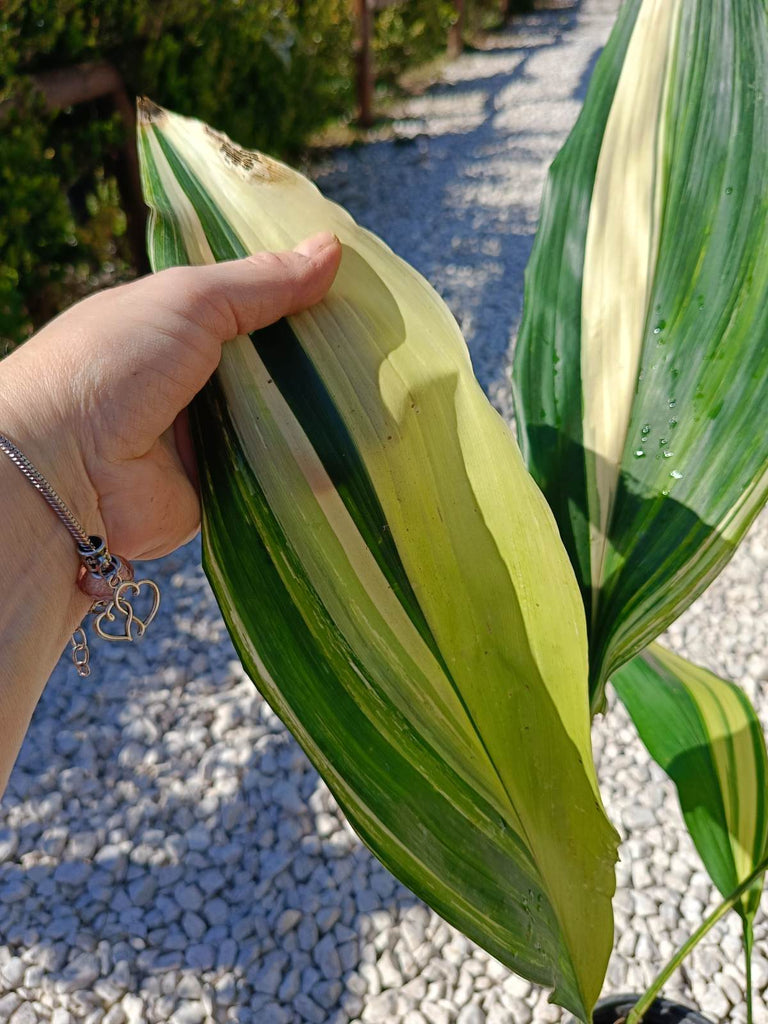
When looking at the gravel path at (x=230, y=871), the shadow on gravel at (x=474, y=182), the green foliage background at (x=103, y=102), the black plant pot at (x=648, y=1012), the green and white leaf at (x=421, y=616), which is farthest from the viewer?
the shadow on gravel at (x=474, y=182)

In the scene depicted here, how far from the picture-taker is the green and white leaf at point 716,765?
33.2 inches

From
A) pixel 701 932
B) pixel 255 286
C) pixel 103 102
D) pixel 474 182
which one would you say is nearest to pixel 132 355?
pixel 255 286

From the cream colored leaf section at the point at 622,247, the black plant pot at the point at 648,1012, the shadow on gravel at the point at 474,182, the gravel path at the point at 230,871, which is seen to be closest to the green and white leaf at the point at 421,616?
the cream colored leaf section at the point at 622,247

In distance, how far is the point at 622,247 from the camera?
2.19 feet

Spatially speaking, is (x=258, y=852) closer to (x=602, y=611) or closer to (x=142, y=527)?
(x=142, y=527)

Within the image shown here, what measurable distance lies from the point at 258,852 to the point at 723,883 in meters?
0.88

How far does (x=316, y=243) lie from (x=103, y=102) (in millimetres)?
2690

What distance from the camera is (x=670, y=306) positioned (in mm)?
634

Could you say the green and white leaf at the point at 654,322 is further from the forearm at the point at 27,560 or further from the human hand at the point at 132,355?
the forearm at the point at 27,560

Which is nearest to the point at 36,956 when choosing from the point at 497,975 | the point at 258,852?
the point at 258,852

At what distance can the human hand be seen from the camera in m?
0.57

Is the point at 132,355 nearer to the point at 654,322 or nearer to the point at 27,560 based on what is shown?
the point at 27,560

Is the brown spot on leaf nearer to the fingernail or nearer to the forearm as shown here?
the fingernail

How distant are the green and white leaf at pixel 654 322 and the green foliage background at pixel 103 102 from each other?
184cm
